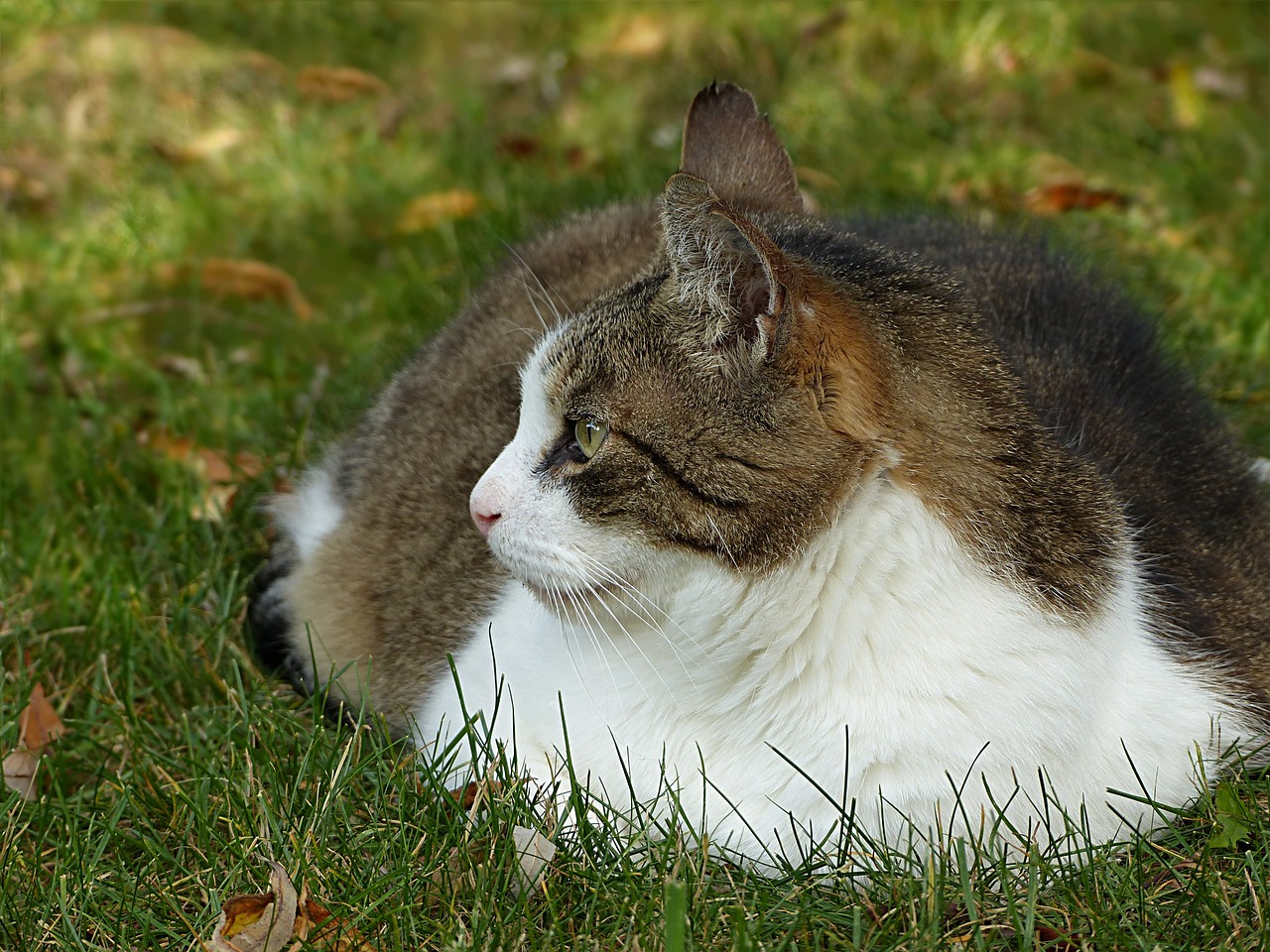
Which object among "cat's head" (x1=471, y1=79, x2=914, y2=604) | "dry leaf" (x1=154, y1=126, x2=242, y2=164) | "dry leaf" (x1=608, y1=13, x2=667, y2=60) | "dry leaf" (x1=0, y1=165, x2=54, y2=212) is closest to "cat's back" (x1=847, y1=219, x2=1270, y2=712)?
"cat's head" (x1=471, y1=79, x2=914, y2=604)

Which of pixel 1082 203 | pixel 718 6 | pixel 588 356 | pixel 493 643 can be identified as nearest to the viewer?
pixel 588 356

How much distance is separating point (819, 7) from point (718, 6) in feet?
1.27

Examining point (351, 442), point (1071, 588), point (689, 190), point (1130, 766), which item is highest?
point (689, 190)

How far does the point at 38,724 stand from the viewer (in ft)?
9.35

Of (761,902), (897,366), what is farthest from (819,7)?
(761,902)

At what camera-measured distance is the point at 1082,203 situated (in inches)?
188

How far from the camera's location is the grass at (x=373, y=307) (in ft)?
7.30

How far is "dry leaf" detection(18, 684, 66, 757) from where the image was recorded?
2801mm

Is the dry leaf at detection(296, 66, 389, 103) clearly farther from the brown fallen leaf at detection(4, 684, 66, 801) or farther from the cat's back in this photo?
the brown fallen leaf at detection(4, 684, 66, 801)

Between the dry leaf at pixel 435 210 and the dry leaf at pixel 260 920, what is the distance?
2.97 meters

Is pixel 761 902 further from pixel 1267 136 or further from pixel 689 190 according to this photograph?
pixel 1267 136

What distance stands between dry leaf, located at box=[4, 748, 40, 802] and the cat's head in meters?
1.07

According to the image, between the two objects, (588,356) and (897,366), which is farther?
(588,356)

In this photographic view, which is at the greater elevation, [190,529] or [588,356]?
[588,356]
